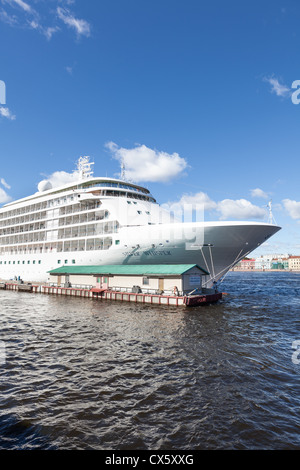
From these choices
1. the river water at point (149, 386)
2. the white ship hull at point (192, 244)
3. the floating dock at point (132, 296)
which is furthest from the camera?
the floating dock at point (132, 296)

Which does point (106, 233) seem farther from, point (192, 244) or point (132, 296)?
point (192, 244)

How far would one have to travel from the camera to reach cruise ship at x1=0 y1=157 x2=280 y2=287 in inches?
1123

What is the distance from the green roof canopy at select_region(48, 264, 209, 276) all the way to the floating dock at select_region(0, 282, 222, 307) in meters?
2.43

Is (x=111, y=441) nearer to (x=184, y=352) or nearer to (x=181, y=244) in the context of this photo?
(x=184, y=352)

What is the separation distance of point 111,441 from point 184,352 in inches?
296

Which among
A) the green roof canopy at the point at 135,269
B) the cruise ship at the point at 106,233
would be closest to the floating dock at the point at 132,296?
the green roof canopy at the point at 135,269

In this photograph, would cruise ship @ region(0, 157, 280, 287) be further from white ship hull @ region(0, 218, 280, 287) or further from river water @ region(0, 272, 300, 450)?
river water @ region(0, 272, 300, 450)

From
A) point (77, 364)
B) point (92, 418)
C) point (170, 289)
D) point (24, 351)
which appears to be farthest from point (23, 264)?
point (92, 418)

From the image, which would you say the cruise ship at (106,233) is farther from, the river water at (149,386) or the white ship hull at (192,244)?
the river water at (149,386)

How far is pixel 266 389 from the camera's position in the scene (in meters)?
10.4

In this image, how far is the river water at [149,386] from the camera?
7.59m

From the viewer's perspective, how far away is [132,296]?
104 ft

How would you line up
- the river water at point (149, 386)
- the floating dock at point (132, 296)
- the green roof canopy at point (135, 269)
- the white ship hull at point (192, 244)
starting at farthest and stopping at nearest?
the green roof canopy at point (135, 269) → the floating dock at point (132, 296) → the white ship hull at point (192, 244) → the river water at point (149, 386)

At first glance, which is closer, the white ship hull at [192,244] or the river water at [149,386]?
the river water at [149,386]
